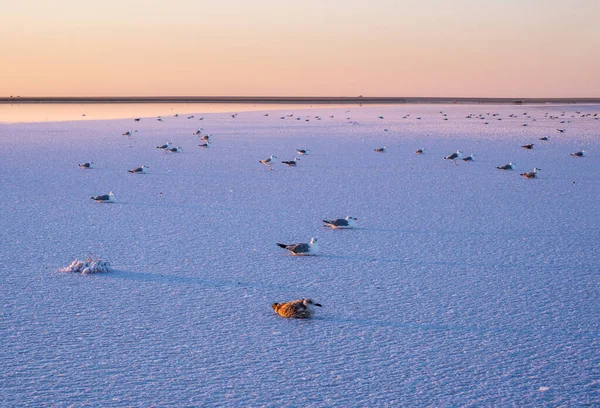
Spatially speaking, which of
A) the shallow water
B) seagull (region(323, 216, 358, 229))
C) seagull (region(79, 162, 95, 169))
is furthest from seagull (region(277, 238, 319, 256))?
the shallow water

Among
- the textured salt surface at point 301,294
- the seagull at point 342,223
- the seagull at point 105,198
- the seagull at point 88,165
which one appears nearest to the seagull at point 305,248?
the textured salt surface at point 301,294

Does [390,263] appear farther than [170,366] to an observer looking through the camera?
Yes

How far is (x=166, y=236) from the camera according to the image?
10.1 meters

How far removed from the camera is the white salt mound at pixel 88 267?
25.9 ft

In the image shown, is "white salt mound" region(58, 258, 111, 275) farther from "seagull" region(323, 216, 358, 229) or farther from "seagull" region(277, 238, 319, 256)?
"seagull" region(323, 216, 358, 229)

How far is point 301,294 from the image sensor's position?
23.6ft

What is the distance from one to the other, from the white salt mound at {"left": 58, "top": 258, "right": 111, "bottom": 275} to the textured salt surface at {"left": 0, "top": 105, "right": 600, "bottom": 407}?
15 cm

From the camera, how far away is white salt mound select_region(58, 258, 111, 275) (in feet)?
25.9

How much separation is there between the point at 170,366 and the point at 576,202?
34.6 feet

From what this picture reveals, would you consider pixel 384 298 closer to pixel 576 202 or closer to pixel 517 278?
pixel 517 278

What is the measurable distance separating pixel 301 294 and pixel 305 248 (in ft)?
5.59

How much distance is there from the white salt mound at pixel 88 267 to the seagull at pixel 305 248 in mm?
2338

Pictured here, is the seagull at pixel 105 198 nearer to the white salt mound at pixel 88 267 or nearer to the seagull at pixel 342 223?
the seagull at pixel 342 223

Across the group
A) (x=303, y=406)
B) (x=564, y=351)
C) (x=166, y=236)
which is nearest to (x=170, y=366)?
(x=303, y=406)
